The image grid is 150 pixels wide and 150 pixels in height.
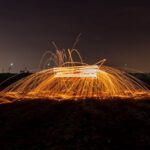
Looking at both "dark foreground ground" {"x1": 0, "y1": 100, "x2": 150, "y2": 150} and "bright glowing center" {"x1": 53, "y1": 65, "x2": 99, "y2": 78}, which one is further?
"bright glowing center" {"x1": 53, "y1": 65, "x2": 99, "y2": 78}

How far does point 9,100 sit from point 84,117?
751cm

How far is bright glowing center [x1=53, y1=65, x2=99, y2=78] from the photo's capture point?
2145 centimetres

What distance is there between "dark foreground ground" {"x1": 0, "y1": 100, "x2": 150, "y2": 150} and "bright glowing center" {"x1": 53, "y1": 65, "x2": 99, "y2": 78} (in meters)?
1.91

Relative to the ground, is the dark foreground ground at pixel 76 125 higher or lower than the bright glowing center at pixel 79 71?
lower

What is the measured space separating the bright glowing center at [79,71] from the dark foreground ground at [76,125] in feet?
6.28

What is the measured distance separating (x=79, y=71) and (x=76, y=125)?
261 inches

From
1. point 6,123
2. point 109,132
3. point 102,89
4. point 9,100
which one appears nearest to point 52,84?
point 102,89

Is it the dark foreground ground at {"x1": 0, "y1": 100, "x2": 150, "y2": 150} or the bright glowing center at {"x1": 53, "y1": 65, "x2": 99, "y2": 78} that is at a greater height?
the bright glowing center at {"x1": 53, "y1": 65, "x2": 99, "y2": 78}

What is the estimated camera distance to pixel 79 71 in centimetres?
2211

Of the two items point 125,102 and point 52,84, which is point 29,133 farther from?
point 52,84

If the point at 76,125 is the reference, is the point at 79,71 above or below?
above

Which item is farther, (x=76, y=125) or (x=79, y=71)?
(x=79, y=71)

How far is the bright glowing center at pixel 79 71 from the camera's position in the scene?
70.4 ft

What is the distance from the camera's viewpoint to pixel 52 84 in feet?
112
